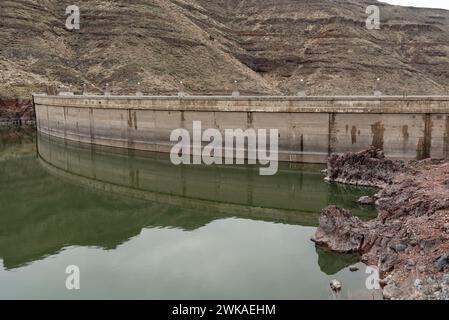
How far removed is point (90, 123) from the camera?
50.3 m

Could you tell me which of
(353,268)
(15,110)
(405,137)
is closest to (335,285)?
(353,268)

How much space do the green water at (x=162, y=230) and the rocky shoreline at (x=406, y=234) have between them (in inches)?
33.7

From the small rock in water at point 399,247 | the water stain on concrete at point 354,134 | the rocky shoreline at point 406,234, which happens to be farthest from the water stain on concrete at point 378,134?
the small rock in water at point 399,247

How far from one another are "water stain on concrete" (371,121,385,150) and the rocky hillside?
43.4 metres

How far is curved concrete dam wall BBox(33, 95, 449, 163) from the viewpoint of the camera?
33.9 meters

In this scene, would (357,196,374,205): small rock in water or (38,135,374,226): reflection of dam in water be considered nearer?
Result: (357,196,374,205): small rock in water

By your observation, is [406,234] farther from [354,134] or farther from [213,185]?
[354,134]

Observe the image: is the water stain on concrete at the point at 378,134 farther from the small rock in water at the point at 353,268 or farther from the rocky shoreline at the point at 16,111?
the rocky shoreline at the point at 16,111

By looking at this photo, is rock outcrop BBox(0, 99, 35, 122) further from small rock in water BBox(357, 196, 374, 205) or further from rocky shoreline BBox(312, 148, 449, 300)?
small rock in water BBox(357, 196, 374, 205)

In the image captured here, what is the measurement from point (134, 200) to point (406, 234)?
19101mm

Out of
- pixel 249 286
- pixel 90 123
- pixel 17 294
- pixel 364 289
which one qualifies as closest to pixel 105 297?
pixel 17 294

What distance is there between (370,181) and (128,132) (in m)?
24.7

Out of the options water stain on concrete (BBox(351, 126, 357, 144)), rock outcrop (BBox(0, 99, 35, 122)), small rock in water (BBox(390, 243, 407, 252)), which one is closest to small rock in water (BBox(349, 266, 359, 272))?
small rock in water (BBox(390, 243, 407, 252))

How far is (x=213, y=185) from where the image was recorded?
3491 cm
